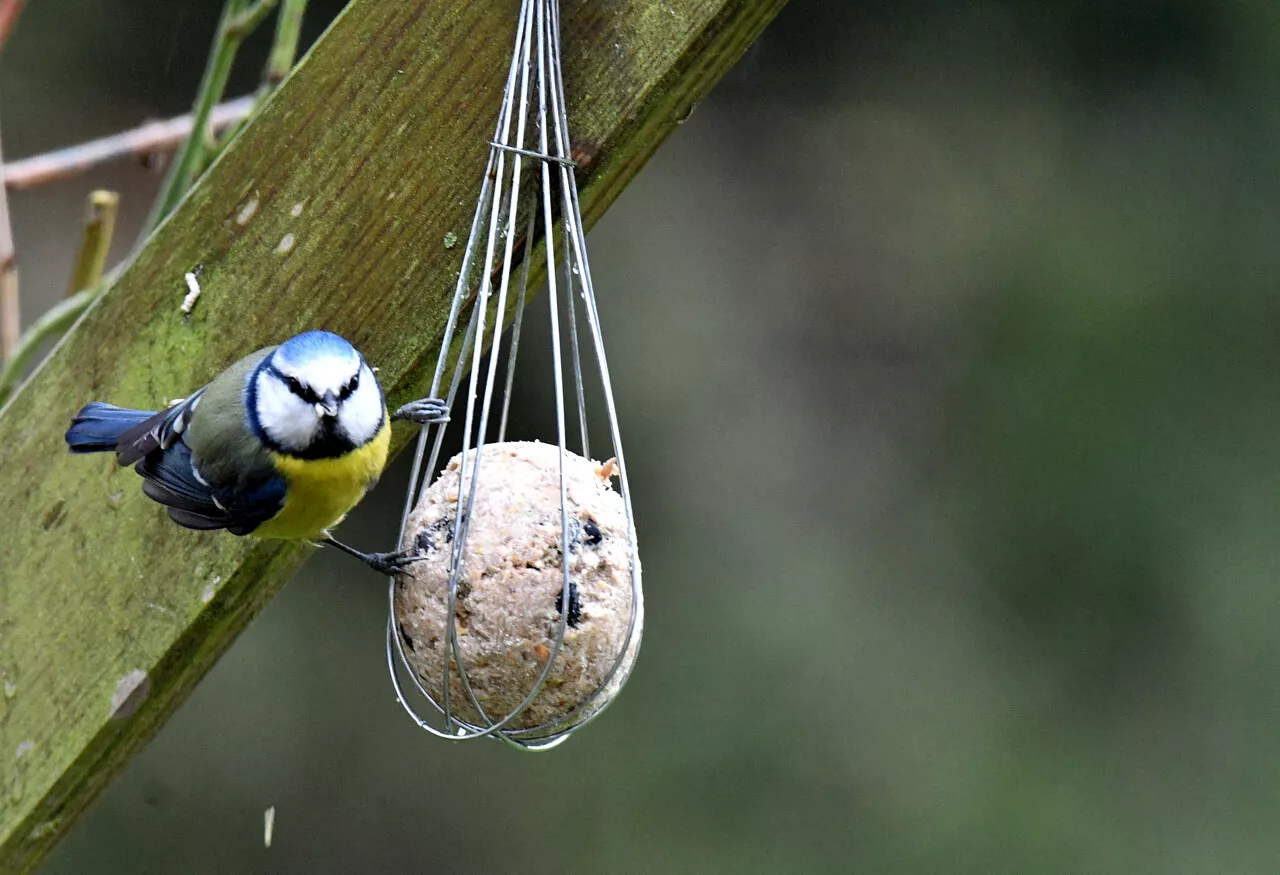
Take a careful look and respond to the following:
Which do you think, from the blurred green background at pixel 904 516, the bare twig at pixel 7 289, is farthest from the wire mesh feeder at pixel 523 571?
→ the blurred green background at pixel 904 516

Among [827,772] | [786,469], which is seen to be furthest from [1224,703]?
[786,469]

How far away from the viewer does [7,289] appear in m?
1.44

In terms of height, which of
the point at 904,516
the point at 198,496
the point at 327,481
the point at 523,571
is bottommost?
the point at 904,516

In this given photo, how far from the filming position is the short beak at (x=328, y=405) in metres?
1.45

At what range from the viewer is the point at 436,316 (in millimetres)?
1184

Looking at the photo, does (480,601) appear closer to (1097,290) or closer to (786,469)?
(786,469)

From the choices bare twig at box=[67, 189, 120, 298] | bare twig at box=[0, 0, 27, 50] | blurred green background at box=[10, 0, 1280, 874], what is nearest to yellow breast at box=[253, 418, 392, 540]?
bare twig at box=[67, 189, 120, 298]

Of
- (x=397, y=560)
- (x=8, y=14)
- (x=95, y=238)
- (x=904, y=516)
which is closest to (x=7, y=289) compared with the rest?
(x=95, y=238)

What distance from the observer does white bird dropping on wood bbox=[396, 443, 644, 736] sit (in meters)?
1.35

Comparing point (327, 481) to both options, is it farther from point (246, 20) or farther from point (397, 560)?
point (246, 20)

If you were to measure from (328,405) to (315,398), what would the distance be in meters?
0.04

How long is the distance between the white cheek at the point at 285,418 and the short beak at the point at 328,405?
0.02m

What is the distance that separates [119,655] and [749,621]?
2632 millimetres

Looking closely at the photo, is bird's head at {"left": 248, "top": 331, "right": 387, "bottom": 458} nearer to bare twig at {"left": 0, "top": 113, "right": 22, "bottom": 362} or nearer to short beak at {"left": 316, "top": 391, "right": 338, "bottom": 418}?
short beak at {"left": 316, "top": 391, "right": 338, "bottom": 418}
